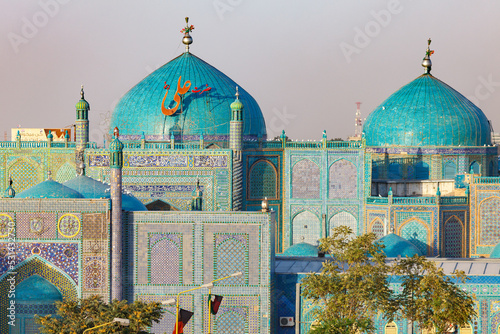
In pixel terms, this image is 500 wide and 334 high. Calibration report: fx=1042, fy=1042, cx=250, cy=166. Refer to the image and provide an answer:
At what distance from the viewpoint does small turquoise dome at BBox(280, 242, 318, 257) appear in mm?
34562

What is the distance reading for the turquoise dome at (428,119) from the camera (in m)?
42.8

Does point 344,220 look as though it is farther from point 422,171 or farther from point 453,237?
point 422,171

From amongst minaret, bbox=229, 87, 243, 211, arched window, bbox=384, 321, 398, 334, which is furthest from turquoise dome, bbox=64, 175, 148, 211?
minaret, bbox=229, 87, 243, 211

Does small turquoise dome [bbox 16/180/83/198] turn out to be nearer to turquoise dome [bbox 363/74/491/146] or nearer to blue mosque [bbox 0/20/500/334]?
blue mosque [bbox 0/20/500/334]

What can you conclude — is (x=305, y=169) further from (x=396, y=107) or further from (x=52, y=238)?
(x=52, y=238)

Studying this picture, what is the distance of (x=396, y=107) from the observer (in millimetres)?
43938

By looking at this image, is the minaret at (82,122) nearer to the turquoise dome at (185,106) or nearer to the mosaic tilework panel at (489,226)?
the turquoise dome at (185,106)

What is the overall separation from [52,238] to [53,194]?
1686 mm

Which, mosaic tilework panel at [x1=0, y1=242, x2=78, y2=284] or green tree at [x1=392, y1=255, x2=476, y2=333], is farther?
mosaic tilework panel at [x1=0, y1=242, x2=78, y2=284]

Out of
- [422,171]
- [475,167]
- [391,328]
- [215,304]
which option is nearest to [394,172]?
[422,171]

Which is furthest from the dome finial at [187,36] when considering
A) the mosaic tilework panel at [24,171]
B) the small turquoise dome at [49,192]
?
the small turquoise dome at [49,192]

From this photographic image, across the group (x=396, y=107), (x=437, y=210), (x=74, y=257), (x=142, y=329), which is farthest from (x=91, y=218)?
(x=396, y=107)

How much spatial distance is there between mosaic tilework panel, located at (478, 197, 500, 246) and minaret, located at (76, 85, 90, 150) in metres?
14.7

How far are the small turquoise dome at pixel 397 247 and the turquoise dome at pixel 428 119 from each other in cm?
936
